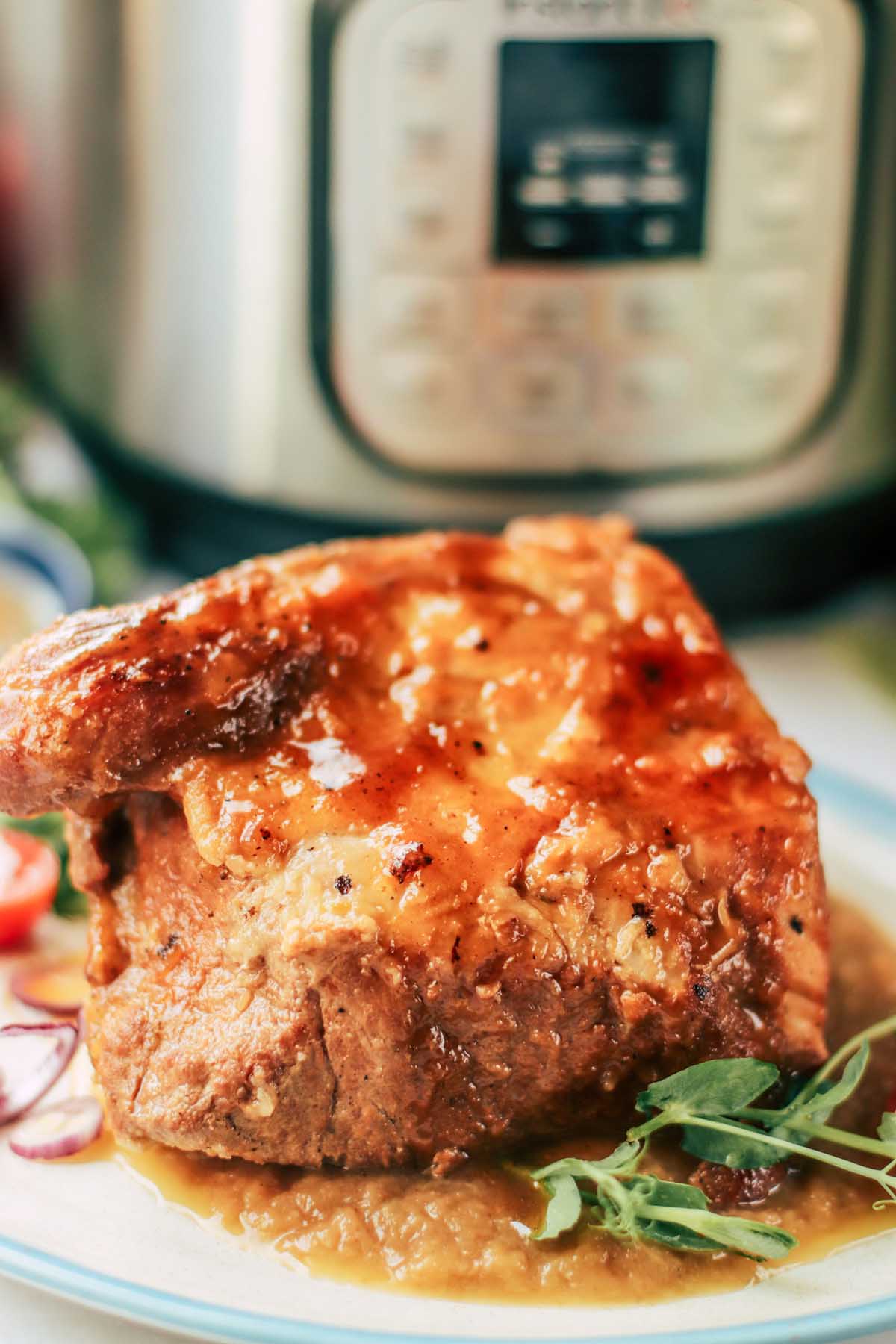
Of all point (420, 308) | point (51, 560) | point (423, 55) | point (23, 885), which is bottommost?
point (23, 885)

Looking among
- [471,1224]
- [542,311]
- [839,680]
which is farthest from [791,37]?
[471,1224]

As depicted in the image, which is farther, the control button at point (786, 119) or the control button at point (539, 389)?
the control button at point (539, 389)

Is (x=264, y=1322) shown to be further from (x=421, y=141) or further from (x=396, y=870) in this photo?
(x=421, y=141)

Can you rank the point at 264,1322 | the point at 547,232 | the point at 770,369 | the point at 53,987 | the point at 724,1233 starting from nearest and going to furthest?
the point at 264,1322 < the point at 724,1233 < the point at 53,987 < the point at 547,232 < the point at 770,369

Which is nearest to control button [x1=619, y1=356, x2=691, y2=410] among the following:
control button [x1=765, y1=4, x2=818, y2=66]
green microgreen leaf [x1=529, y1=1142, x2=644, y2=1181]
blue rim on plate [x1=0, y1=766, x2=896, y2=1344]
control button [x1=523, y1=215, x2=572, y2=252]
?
Answer: control button [x1=523, y1=215, x2=572, y2=252]

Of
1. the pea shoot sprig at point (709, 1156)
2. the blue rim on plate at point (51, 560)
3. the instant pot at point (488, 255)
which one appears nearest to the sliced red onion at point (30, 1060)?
the pea shoot sprig at point (709, 1156)

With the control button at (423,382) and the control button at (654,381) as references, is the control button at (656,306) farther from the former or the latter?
the control button at (423,382)

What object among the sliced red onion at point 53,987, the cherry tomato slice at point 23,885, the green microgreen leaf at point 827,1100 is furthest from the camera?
the cherry tomato slice at point 23,885
